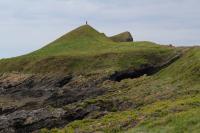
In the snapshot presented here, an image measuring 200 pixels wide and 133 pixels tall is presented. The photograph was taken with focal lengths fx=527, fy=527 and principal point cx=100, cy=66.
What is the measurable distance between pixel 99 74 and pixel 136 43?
73.3ft

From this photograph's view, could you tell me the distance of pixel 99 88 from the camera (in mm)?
64875

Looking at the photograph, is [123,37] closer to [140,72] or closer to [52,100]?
[140,72]

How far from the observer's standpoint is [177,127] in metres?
35.9

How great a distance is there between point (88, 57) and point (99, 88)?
58.1ft

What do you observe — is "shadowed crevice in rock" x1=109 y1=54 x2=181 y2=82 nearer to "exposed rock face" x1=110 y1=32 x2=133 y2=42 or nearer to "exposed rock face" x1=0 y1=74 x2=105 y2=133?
"exposed rock face" x1=0 y1=74 x2=105 y2=133

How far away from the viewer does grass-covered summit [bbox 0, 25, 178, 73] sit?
76.4 meters

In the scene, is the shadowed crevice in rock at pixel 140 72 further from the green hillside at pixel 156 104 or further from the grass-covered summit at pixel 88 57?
the green hillside at pixel 156 104

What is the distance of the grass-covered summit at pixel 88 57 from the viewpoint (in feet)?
251

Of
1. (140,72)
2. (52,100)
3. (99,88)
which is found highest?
(140,72)

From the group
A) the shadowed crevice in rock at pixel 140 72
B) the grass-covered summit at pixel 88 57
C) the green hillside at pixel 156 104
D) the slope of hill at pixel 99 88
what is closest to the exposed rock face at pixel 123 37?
the slope of hill at pixel 99 88

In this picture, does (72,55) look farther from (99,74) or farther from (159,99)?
(159,99)

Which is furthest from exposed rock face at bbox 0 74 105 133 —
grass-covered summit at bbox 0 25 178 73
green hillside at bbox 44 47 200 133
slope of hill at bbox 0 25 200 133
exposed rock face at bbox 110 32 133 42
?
exposed rock face at bbox 110 32 133 42

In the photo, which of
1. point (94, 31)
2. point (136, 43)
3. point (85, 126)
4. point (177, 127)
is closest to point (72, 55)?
point (136, 43)

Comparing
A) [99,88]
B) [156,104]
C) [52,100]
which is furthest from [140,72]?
[156,104]
